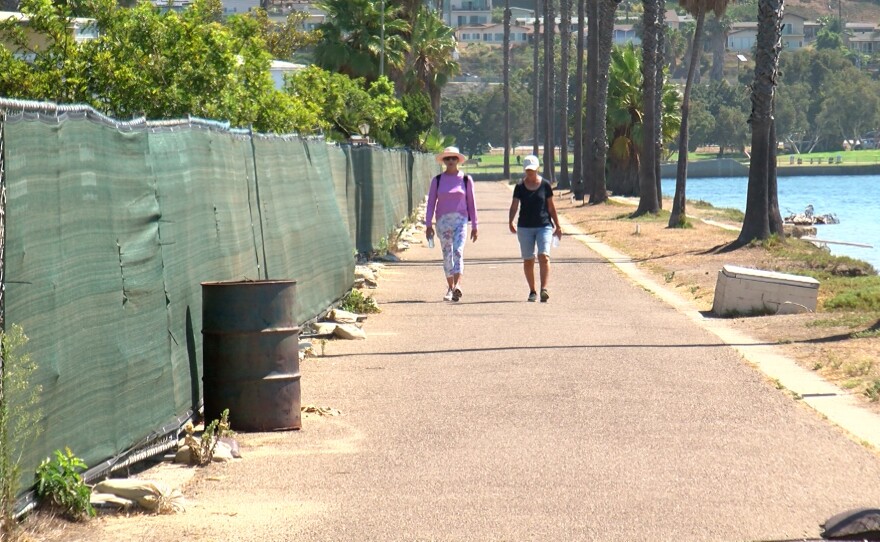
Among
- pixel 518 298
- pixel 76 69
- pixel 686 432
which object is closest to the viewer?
pixel 686 432

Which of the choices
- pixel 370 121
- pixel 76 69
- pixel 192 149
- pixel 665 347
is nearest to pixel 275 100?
pixel 76 69

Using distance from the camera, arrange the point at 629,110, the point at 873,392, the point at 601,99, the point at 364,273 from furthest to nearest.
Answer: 1. the point at 629,110
2. the point at 601,99
3. the point at 364,273
4. the point at 873,392

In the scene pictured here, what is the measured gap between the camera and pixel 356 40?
55.8 meters

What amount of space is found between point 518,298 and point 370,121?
19.4 metres

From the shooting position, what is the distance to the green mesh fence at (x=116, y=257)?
674cm

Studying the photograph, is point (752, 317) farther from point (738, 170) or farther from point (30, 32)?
point (738, 170)

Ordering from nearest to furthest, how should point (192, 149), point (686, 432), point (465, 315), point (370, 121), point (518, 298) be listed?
point (686, 432) → point (192, 149) → point (465, 315) → point (518, 298) → point (370, 121)

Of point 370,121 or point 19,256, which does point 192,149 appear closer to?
point 19,256

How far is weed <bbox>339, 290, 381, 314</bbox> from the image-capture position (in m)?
17.2

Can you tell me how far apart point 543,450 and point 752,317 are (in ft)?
27.2

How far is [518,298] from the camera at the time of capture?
1875 centimetres

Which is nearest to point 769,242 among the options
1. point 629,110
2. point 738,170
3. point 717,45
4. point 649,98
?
point 649,98

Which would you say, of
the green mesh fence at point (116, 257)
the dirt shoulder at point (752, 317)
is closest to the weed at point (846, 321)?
the dirt shoulder at point (752, 317)

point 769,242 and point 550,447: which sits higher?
point 550,447
